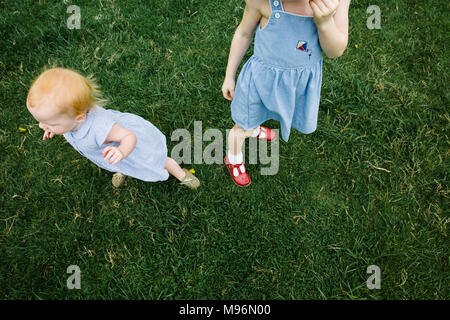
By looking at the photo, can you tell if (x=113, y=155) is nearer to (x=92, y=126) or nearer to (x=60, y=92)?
(x=92, y=126)

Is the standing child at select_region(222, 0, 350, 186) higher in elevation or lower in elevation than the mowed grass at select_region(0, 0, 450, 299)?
higher

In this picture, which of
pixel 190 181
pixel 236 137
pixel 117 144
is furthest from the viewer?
pixel 190 181

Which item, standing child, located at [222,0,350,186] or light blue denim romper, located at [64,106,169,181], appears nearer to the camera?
standing child, located at [222,0,350,186]

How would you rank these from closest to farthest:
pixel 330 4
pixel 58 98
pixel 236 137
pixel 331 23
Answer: pixel 330 4 < pixel 331 23 < pixel 58 98 < pixel 236 137

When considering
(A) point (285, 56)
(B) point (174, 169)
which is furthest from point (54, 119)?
(A) point (285, 56)

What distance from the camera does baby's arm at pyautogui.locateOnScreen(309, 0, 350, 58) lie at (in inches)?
54.7

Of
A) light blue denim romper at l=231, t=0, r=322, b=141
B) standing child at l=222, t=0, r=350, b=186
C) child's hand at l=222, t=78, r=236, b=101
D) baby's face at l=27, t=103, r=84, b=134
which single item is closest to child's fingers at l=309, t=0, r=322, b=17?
standing child at l=222, t=0, r=350, b=186

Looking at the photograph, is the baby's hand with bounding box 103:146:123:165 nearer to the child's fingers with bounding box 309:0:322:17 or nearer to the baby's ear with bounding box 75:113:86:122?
the baby's ear with bounding box 75:113:86:122

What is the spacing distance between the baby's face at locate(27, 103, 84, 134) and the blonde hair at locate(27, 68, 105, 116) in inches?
0.9

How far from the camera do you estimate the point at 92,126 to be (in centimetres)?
182

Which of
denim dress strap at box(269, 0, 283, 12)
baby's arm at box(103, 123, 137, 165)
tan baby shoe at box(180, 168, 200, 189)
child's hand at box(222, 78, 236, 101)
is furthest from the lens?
tan baby shoe at box(180, 168, 200, 189)

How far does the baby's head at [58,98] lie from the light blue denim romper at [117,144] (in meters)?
0.12

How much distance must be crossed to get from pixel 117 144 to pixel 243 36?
957 mm

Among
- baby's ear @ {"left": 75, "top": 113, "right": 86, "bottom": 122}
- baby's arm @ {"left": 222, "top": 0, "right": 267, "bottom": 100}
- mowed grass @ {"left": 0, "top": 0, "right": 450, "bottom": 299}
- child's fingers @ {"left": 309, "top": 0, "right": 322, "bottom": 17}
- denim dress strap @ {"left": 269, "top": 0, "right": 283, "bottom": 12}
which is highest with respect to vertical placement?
child's fingers @ {"left": 309, "top": 0, "right": 322, "bottom": 17}
